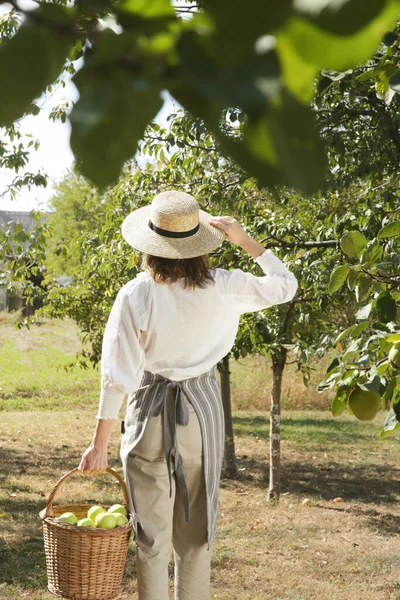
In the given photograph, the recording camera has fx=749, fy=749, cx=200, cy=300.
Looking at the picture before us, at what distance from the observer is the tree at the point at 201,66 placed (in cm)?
34

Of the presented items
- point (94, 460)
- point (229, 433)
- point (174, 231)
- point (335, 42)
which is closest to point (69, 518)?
point (94, 460)

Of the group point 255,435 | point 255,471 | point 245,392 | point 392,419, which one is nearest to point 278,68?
point 392,419

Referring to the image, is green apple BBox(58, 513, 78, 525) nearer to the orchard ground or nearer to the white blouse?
the white blouse

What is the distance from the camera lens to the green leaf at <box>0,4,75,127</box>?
44 centimetres

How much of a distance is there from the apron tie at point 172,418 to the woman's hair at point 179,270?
390 millimetres

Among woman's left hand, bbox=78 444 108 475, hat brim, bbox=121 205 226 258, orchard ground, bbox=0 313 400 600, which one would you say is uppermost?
hat brim, bbox=121 205 226 258

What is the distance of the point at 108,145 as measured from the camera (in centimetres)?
43

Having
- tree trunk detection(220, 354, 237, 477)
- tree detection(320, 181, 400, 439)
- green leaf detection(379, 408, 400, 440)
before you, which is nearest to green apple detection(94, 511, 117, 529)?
tree detection(320, 181, 400, 439)

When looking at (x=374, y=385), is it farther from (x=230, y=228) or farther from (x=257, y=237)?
(x=257, y=237)

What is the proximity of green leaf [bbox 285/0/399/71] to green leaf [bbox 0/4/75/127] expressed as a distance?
162mm

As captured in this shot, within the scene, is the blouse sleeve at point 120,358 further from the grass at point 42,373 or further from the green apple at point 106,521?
the grass at point 42,373

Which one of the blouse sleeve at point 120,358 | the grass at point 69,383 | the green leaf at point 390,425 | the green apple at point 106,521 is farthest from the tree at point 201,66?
the grass at point 69,383

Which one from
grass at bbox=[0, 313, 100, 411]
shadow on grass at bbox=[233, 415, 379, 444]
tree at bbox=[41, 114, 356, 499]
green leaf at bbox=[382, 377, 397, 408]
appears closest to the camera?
green leaf at bbox=[382, 377, 397, 408]

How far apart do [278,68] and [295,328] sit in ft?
17.6
